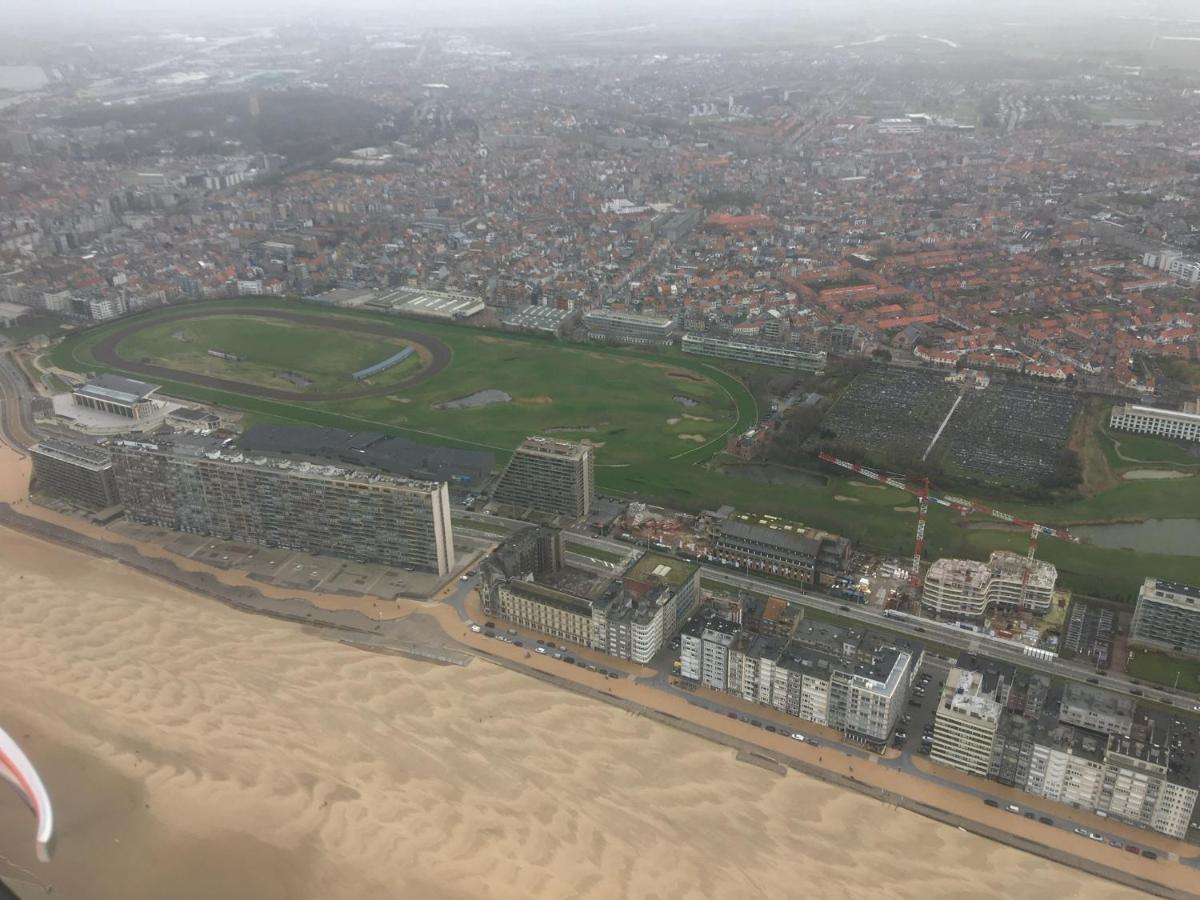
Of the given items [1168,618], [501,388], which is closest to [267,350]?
[501,388]

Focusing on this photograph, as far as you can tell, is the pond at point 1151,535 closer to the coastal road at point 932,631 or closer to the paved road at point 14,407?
the coastal road at point 932,631

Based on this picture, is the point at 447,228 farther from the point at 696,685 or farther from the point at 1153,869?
the point at 1153,869

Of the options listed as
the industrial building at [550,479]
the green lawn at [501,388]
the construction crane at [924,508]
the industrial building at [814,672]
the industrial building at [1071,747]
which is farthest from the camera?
the green lawn at [501,388]

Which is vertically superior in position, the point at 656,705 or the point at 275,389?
the point at 275,389

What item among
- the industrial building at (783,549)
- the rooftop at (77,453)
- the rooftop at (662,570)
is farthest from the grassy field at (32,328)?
the industrial building at (783,549)

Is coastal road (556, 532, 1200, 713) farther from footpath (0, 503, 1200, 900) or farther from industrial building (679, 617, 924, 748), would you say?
footpath (0, 503, 1200, 900)

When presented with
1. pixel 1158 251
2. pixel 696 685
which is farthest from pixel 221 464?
pixel 1158 251

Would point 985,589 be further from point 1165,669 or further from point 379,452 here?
point 379,452
